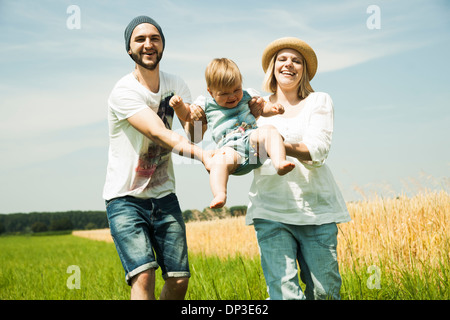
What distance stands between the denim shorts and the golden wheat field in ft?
6.24

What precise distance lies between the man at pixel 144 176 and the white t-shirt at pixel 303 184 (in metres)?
0.69

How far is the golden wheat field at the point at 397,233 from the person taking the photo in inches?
189

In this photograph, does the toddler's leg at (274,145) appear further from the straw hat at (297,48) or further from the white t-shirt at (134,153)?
the white t-shirt at (134,153)

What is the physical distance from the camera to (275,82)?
3.10m

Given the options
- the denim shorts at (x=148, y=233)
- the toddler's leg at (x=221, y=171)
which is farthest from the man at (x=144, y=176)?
the toddler's leg at (x=221, y=171)

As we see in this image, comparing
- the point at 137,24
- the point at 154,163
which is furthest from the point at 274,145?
the point at 137,24

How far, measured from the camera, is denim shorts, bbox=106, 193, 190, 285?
2.88 meters

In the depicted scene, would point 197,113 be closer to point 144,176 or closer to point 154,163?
point 154,163

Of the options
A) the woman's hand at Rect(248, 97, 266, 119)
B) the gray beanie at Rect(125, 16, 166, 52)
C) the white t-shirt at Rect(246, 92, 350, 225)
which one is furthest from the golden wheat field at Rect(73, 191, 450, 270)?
the gray beanie at Rect(125, 16, 166, 52)

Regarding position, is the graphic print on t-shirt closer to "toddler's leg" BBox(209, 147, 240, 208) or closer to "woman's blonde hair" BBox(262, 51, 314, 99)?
"toddler's leg" BBox(209, 147, 240, 208)

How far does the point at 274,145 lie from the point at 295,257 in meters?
0.85

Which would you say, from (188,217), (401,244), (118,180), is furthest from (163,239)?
(188,217)

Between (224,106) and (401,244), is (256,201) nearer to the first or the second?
(224,106)

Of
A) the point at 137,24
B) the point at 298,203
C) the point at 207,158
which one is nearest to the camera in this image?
the point at 207,158
